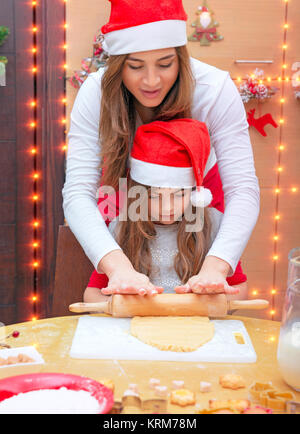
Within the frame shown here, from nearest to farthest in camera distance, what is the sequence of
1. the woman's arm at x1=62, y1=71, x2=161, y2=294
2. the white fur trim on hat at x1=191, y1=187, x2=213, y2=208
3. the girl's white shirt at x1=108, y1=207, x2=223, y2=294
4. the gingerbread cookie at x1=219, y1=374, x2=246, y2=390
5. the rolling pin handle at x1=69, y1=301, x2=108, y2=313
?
the gingerbread cookie at x1=219, y1=374, x2=246, y2=390
the rolling pin handle at x1=69, y1=301, x2=108, y2=313
the woman's arm at x1=62, y1=71, x2=161, y2=294
the white fur trim on hat at x1=191, y1=187, x2=213, y2=208
the girl's white shirt at x1=108, y1=207, x2=223, y2=294

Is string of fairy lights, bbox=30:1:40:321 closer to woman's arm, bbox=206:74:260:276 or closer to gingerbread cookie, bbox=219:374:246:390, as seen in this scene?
woman's arm, bbox=206:74:260:276

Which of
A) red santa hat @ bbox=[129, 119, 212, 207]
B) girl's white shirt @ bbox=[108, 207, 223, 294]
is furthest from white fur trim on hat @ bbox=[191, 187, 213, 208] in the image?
girl's white shirt @ bbox=[108, 207, 223, 294]

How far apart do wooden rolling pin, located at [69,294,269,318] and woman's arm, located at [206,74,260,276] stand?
0.80ft

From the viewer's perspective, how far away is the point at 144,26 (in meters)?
1.32

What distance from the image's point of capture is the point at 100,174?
4.92ft

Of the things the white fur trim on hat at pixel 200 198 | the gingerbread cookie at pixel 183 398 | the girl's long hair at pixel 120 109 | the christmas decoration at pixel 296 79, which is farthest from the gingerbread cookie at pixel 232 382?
the christmas decoration at pixel 296 79

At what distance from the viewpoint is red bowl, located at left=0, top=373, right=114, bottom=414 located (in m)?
0.76

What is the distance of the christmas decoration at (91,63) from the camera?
262 centimetres

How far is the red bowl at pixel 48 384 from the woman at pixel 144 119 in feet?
1.35

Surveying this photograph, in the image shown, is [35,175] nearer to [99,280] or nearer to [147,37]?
[99,280]

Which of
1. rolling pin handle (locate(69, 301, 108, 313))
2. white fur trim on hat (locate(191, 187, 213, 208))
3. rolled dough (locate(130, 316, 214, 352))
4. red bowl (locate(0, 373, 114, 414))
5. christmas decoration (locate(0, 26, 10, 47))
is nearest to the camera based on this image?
red bowl (locate(0, 373, 114, 414))

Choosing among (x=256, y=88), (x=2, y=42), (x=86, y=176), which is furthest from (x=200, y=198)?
(x=2, y=42)
